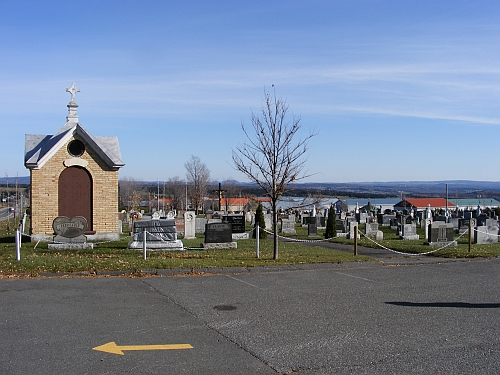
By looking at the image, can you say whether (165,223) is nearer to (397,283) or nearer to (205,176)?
(397,283)

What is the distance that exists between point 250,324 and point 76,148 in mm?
16116

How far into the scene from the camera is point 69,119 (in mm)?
23531

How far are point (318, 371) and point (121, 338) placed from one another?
267 centimetres

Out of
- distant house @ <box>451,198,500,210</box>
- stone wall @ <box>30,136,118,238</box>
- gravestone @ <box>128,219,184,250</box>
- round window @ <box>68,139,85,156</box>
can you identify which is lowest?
distant house @ <box>451,198,500,210</box>

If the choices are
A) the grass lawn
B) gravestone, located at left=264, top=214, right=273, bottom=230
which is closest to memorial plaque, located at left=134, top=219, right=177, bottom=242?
the grass lawn

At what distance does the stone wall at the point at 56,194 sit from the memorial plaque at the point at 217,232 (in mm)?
4547

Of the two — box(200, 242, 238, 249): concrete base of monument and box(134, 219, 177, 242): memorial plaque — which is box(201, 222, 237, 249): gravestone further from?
box(134, 219, 177, 242): memorial plaque

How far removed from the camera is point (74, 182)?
22141mm

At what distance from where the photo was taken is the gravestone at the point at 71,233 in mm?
18812

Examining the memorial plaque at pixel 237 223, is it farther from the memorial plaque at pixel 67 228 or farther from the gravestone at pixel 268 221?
the memorial plaque at pixel 67 228

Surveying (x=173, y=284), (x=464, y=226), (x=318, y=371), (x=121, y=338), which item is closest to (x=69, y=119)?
(x=173, y=284)

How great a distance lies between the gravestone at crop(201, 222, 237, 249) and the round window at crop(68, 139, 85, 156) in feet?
20.6

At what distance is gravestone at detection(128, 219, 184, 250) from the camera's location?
1906 centimetres

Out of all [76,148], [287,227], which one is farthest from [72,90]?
[287,227]
